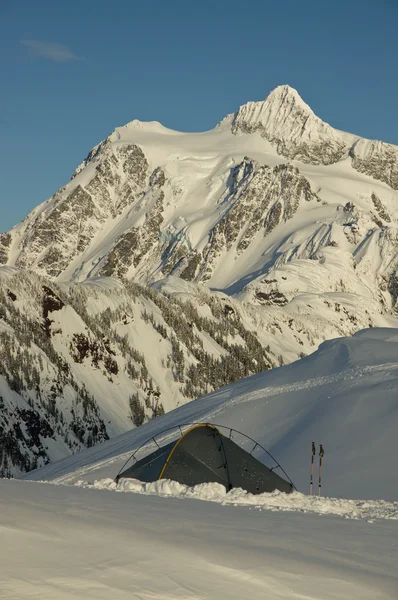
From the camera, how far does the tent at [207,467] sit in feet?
97.2

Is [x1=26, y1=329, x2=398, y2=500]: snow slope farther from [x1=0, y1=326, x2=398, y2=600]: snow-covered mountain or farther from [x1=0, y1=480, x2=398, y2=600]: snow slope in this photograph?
[x1=0, y1=480, x2=398, y2=600]: snow slope

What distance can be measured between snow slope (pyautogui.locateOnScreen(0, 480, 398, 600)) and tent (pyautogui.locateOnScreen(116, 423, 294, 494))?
11.6 meters

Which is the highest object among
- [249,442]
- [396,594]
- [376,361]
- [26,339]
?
[26,339]

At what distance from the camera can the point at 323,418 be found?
1543 inches

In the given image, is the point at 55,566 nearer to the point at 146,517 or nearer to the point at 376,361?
the point at 146,517

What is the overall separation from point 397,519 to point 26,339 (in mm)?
136663

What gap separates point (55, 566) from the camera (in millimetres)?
10742

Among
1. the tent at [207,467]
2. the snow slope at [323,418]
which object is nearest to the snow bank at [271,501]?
the tent at [207,467]

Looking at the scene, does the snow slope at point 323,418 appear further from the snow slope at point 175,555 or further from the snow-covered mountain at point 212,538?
the snow slope at point 175,555

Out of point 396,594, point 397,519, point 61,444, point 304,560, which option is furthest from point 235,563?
point 61,444

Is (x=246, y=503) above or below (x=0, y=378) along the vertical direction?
below

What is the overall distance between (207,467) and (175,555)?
58.4 feet

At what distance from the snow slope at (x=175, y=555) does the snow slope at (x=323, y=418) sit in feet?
47.3

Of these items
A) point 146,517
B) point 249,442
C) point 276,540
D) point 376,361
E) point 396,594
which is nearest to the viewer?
point 396,594
